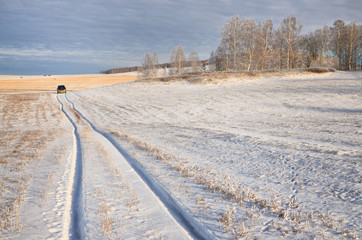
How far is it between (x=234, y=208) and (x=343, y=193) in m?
3.02

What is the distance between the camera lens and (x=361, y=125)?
1302cm

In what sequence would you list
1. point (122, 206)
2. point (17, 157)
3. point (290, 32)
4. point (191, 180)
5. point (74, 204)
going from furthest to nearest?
1. point (290, 32)
2. point (17, 157)
3. point (191, 180)
4. point (74, 204)
5. point (122, 206)

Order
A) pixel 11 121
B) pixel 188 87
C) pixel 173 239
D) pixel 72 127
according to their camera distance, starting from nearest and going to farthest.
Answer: pixel 173 239 → pixel 72 127 → pixel 11 121 → pixel 188 87

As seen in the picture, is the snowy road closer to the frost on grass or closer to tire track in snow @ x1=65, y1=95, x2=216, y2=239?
tire track in snow @ x1=65, y1=95, x2=216, y2=239

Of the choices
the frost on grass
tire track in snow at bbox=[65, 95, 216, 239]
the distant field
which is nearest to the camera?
tire track in snow at bbox=[65, 95, 216, 239]

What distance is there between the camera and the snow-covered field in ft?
16.8

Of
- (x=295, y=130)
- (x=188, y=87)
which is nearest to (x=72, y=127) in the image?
(x=295, y=130)

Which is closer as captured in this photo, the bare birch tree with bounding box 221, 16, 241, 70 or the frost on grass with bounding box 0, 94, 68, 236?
the frost on grass with bounding box 0, 94, 68, 236

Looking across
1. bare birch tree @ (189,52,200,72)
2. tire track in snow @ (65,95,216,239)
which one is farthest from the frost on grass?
bare birch tree @ (189,52,200,72)

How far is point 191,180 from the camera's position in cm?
764

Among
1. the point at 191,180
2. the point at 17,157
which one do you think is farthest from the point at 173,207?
the point at 17,157

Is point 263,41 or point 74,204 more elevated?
point 263,41

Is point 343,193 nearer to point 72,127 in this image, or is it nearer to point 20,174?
Result: point 20,174

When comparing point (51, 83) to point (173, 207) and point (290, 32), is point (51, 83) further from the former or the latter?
point (173, 207)
